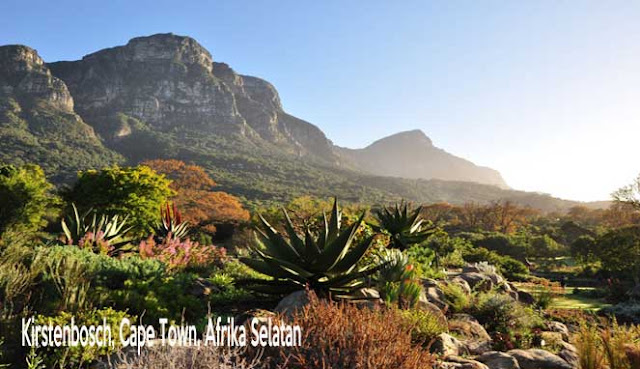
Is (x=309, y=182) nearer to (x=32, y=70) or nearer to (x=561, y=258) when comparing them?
(x=561, y=258)

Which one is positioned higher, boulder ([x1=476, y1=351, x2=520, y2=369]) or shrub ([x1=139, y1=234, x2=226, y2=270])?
shrub ([x1=139, y1=234, x2=226, y2=270])

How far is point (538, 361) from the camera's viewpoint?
4.38 metres

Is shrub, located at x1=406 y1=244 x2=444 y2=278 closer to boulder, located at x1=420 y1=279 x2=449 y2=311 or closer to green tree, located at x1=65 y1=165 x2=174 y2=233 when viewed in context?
boulder, located at x1=420 y1=279 x2=449 y2=311

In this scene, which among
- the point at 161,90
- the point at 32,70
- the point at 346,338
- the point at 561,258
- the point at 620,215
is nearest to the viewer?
the point at 346,338

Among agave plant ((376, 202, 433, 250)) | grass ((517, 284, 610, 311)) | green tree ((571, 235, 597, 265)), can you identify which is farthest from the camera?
green tree ((571, 235, 597, 265))

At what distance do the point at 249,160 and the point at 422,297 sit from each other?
97445 mm

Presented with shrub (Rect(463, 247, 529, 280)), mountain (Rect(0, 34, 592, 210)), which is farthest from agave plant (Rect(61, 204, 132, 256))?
mountain (Rect(0, 34, 592, 210))

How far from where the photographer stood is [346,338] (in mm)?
2910

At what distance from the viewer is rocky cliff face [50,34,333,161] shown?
455ft

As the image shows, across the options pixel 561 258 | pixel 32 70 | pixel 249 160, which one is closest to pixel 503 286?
pixel 561 258

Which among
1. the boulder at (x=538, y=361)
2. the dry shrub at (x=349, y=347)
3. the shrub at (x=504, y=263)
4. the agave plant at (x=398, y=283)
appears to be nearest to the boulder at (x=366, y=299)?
the agave plant at (x=398, y=283)

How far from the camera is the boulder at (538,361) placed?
432 cm

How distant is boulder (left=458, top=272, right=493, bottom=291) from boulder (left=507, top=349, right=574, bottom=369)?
409cm

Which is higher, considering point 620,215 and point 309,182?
point 309,182
